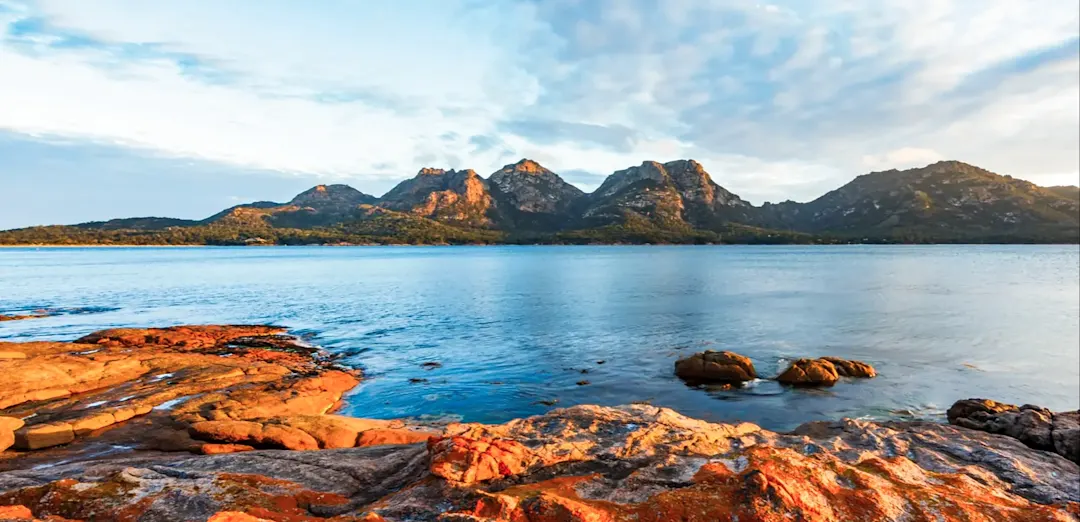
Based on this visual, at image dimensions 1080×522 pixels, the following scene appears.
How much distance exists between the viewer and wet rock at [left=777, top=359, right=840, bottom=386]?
2931 centimetres

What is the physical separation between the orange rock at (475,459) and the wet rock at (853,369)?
28301mm

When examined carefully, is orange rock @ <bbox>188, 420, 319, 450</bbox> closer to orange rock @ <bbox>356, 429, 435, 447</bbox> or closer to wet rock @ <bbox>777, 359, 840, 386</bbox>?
orange rock @ <bbox>356, 429, 435, 447</bbox>

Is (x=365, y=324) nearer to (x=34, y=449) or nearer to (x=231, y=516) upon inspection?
(x=34, y=449)

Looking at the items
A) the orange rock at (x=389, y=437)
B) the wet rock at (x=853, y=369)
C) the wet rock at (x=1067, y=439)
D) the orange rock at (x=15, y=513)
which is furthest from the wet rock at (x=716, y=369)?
the orange rock at (x=15, y=513)

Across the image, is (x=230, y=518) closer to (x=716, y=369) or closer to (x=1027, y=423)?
(x=1027, y=423)

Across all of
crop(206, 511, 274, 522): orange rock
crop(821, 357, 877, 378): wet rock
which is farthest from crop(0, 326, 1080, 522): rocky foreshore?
crop(821, 357, 877, 378): wet rock

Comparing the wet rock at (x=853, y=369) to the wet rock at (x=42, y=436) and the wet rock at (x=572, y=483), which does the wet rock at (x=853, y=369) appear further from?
the wet rock at (x=42, y=436)

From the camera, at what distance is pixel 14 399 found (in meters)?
22.7

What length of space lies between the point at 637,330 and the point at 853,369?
1990 centimetres

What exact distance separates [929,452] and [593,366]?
21.8 metres

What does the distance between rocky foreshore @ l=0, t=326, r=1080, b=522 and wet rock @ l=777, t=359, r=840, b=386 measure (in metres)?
7.24

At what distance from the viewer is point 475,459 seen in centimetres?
992

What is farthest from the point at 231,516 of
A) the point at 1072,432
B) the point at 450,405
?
the point at 1072,432

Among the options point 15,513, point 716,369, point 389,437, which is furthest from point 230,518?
point 716,369
